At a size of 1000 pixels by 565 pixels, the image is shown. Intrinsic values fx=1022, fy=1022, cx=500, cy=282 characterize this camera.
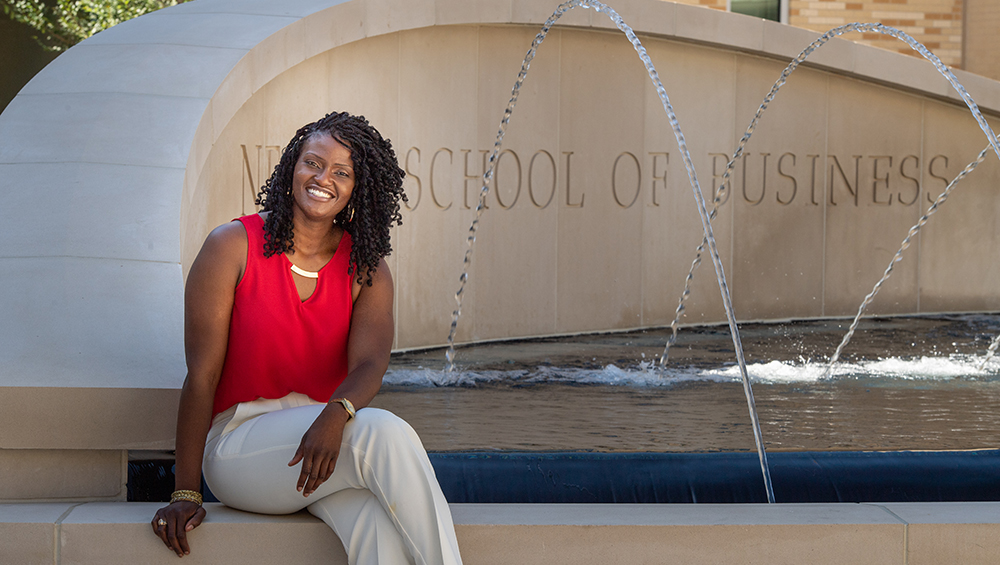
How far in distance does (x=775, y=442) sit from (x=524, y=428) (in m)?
0.96

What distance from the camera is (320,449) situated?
2309mm

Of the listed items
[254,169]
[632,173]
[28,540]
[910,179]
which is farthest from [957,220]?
[28,540]

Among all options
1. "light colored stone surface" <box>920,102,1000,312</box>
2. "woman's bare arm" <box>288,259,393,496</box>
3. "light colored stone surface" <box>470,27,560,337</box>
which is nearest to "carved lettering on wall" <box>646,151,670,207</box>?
"light colored stone surface" <box>470,27,560,337</box>

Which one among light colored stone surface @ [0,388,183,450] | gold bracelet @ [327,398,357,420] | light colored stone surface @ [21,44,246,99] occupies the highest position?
light colored stone surface @ [21,44,246,99]

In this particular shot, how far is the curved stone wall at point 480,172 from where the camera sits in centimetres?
322

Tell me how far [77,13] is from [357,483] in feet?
32.2

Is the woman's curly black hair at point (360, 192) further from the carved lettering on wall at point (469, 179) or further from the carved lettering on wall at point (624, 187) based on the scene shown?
the carved lettering on wall at point (624, 187)

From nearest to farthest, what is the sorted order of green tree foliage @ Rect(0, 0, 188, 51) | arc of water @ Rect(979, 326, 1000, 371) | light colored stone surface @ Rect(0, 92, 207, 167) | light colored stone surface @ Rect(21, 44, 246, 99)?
1. light colored stone surface @ Rect(0, 92, 207, 167)
2. light colored stone surface @ Rect(21, 44, 246, 99)
3. arc of water @ Rect(979, 326, 1000, 371)
4. green tree foliage @ Rect(0, 0, 188, 51)

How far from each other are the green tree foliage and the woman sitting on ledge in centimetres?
788

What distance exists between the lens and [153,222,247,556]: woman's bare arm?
2.44 meters

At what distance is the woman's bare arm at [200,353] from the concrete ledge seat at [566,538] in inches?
2.4

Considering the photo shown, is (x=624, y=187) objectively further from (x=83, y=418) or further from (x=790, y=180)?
(x=83, y=418)

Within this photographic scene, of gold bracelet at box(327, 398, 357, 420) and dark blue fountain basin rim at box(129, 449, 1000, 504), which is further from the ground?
gold bracelet at box(327, 398, 357, 420)

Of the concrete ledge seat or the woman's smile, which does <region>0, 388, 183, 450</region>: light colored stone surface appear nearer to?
the concrete ledge seat
